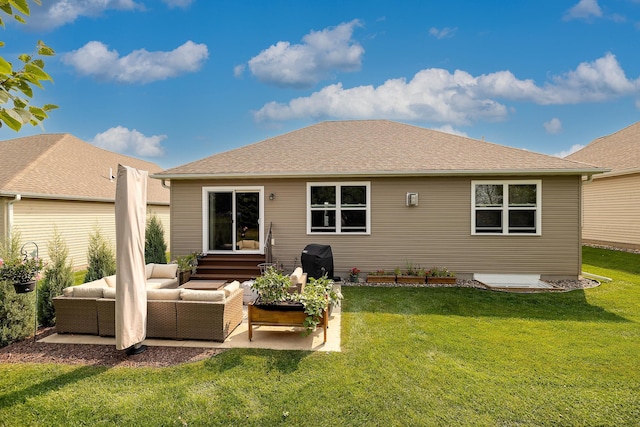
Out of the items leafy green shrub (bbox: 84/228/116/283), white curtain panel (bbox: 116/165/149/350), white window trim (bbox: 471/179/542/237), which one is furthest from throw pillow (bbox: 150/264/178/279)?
white window trim (bbox: 471/179/542/237)

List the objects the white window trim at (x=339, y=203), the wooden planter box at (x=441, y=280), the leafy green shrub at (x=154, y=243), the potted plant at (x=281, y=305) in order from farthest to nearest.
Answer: the leafy green shrub at (x=154, y=243)
the white window trim at (x=339, y=203)
the wooden planter box at (x=441, y=280)
the potted plant at (x=281, y=305)

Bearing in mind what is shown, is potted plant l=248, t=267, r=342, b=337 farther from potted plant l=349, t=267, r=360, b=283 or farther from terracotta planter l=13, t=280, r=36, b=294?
potted plant l=349, t=267, r=360, b=283

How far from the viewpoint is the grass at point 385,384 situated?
3.10 metres

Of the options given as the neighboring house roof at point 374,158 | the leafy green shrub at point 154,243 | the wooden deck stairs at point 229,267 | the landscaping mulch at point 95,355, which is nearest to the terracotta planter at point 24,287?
the landscaping mulch at point 95,355

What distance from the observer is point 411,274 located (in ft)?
28.9

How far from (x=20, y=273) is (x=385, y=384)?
18.3ft

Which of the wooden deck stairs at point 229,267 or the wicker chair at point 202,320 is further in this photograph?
the wooden deck stairs at point 229,267

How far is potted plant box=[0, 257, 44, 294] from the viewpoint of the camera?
4609 mm

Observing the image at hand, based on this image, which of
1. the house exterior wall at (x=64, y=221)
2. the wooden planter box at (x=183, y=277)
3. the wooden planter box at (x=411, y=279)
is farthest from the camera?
the house exterior wall at (x=64, y=221)

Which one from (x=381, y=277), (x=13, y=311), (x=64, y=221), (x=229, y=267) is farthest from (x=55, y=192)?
(x=381, y=277)

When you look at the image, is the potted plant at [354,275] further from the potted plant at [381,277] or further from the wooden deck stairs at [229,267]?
the wooden deck stairs at [229,267]

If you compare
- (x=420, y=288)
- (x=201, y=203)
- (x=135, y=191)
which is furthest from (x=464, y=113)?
(x=135, y=191)

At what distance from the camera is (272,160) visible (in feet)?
32.1

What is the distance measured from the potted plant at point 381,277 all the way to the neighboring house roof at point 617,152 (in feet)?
34.9
